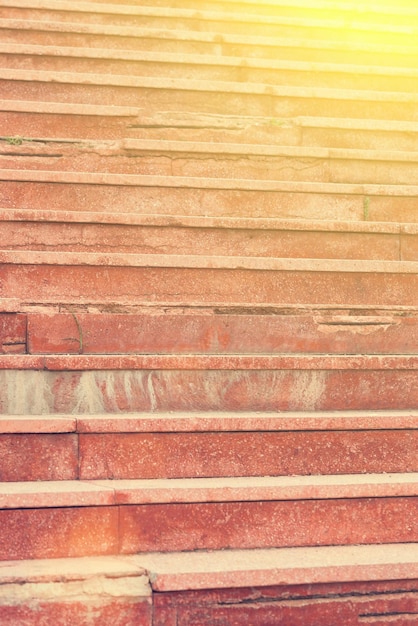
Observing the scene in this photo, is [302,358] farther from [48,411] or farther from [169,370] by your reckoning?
[48,411]

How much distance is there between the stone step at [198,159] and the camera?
16.1 feet

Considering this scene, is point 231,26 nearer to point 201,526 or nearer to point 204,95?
point 204,95

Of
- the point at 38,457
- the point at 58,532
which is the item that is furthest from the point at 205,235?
the point at 58,532

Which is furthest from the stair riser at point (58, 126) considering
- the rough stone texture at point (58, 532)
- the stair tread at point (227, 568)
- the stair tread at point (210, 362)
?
the stair tread at point (227, 568)

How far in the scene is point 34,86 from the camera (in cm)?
530

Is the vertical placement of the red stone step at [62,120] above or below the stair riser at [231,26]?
below

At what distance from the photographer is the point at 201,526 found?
332 centimetres

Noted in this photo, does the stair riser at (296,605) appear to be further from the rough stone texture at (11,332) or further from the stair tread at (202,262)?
the stair tread at (202,262)

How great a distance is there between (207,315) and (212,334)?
92 mm

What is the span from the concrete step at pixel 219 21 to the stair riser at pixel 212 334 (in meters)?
2.65

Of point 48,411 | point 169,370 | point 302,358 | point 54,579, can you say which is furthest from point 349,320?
point 54,579

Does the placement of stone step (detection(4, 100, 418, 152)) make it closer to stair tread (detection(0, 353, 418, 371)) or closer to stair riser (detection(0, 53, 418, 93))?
stair riser (detection(0, 53, 418, 93))

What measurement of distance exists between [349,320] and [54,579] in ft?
6.33

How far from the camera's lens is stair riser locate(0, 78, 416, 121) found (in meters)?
5.31
